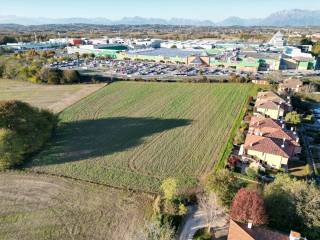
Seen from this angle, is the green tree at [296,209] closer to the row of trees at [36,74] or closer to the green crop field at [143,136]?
the green crop field at [143,136]

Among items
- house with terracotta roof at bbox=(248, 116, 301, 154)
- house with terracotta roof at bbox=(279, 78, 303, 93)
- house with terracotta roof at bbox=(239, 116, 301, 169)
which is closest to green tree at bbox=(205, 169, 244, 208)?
house with terracotta roof at bbox=(239, 116, 301, 169)

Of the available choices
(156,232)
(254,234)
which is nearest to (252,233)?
(254,234)

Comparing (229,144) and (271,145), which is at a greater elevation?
(271,145)

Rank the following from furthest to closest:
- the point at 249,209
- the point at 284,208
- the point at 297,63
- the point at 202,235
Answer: the point at 297,63 < the point at 202,235 < the point at 284,208 < the point at 249,209

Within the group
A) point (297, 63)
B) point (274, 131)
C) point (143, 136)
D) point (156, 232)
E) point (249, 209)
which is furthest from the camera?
point (297, 63)

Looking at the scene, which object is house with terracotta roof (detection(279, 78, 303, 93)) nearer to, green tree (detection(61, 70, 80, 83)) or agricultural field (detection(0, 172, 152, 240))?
agricultural field (detection(0, 172, 152, 240))

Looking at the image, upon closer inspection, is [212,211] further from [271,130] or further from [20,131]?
[20,131]

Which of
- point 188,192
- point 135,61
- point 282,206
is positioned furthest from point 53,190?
point 135,61
